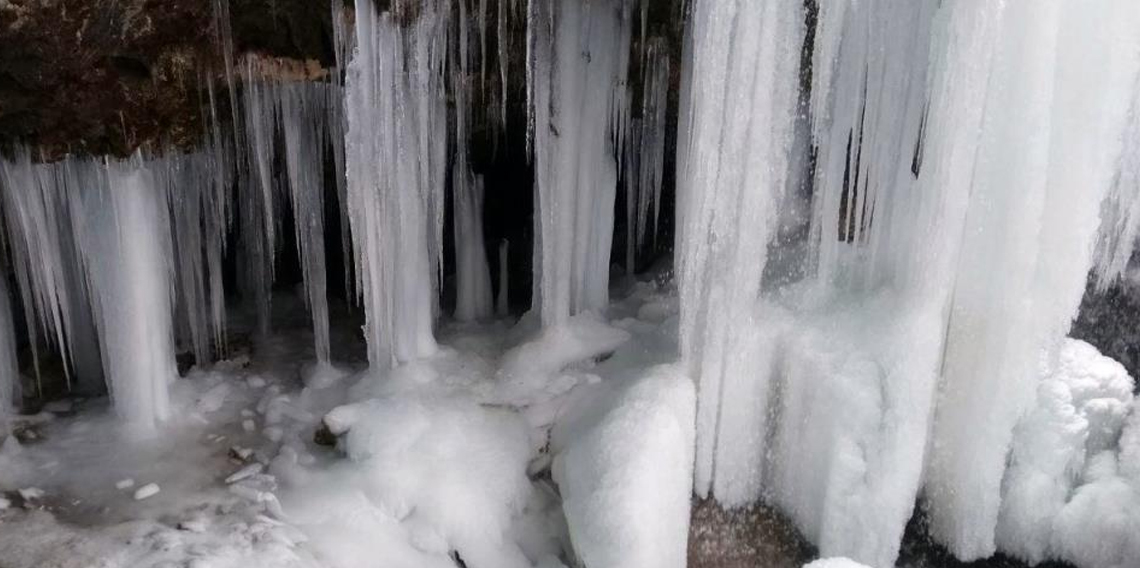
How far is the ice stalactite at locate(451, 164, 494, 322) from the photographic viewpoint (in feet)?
22.8

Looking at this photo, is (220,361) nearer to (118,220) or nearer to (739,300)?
(118,220)

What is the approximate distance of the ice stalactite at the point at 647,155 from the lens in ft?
19.5

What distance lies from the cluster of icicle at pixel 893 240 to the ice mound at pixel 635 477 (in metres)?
0.25

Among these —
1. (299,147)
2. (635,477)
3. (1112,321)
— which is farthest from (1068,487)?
(299,147)

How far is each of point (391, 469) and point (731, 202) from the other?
229 centimetres

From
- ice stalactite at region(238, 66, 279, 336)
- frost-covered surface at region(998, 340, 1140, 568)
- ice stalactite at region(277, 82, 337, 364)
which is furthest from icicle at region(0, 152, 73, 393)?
frost-covered surface at region(998, 340, 1140, 568)

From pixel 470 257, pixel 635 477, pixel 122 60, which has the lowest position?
pixel 635 477

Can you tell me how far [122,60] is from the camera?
4770 millimetres

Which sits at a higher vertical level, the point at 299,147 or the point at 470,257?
the point at 299,147

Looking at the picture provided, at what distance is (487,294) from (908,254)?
3142 mm

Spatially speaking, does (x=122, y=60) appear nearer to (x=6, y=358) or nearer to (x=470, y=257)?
(x=6, y=358)

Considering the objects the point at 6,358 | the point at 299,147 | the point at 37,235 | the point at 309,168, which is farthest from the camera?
the point at 309,168

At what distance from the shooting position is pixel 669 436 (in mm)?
5102

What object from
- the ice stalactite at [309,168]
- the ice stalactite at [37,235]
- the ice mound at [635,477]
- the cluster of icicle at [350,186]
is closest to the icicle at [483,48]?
the cluster of icicle at [350,186]
